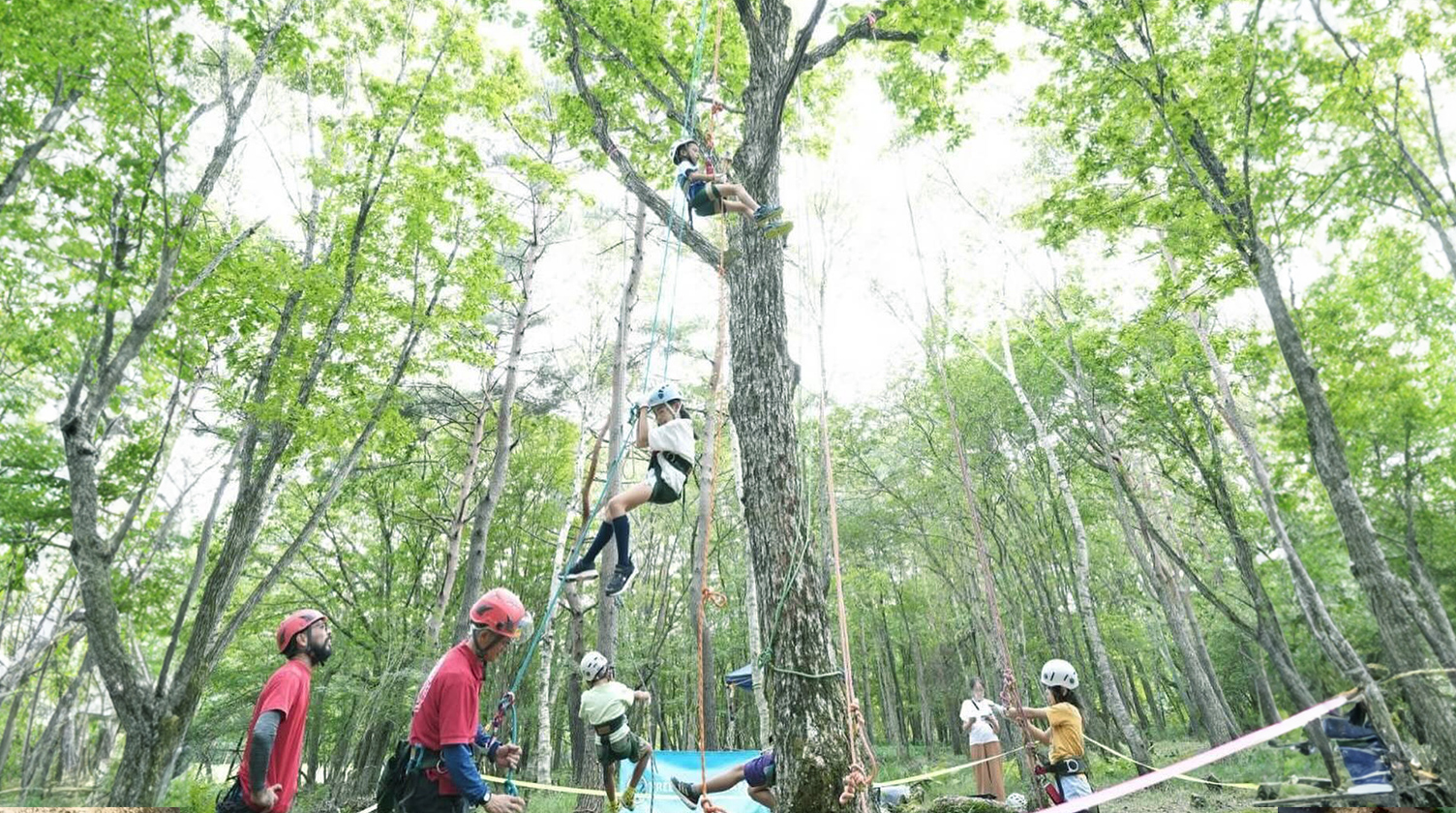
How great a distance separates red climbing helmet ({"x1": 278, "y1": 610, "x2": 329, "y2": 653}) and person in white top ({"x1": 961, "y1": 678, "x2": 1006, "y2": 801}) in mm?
7961

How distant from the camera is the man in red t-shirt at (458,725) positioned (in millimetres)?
2928

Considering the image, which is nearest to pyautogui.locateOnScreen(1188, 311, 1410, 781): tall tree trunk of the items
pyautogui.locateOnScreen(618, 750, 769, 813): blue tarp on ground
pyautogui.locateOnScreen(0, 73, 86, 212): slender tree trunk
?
pyautogui.locateOnScreen(618, 750, 769, 813): blue tarp on ground

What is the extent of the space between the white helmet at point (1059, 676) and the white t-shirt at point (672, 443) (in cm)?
327

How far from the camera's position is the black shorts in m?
5.33

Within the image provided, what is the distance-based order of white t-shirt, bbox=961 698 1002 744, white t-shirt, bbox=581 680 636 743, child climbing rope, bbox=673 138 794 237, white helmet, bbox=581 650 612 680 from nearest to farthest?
child climbing rope, bbox=673 138 794 237
white t-shirt, bbox=581 680 636 743
white helmet, bbox=581 650 612 680
white t-shirt, bbox=961 698 1002 744

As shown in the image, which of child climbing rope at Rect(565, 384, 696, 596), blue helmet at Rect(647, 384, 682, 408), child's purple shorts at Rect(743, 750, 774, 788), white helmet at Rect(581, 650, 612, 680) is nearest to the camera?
child climbing rope at Rect(565, 384, 696, 596)

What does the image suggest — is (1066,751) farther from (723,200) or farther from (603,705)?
(723,200)

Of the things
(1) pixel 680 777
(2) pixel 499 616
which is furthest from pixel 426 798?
(1) pixel 680 777

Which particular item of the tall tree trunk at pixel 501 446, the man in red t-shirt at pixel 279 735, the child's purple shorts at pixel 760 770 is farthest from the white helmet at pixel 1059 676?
the tall tree trunk at pixel 501 446

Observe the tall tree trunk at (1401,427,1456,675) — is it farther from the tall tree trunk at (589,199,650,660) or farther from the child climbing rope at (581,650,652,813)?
the tall tree trunk at (589,199,650,660)

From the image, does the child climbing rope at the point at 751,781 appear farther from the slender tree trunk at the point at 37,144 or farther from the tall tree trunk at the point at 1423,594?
the slender tree trunk at the point at 37,144

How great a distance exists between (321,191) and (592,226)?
6.26 meters

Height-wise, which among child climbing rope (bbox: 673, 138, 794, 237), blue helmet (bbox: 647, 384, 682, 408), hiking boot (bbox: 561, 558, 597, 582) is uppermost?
child climbing rope (bbox: 673, 138, 794, 237)

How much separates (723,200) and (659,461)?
2.17 m
